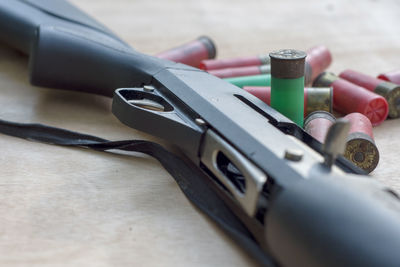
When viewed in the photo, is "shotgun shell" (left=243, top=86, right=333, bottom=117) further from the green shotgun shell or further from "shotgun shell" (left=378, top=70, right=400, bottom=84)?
"shotgun shell" (left=378, top=70, right=400, bottom=84)

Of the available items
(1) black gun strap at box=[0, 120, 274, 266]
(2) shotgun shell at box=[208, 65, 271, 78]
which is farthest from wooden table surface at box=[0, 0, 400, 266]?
(2) shotgun shell at box=[208, 65, 271, 78]

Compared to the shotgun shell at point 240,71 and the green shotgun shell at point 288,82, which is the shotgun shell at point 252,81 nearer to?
the shotgun shell at point 240,71

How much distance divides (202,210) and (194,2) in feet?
4.47

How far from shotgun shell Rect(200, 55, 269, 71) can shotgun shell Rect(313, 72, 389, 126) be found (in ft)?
0.78

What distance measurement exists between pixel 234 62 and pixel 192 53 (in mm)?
118

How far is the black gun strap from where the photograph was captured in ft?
2.71

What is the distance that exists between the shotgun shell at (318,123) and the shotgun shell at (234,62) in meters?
0.40

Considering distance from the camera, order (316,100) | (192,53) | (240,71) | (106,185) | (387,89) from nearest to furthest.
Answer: (106,185), (316,100), (387,89), (240,71), (192,53)

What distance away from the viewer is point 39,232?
0.85 m

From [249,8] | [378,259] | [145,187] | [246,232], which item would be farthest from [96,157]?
[249,8]

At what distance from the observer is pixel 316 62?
4.78 ft

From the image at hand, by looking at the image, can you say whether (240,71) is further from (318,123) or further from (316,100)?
(318,123)

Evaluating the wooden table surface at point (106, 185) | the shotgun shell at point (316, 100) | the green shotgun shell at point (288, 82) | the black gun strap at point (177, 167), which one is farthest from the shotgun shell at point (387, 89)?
the black gun strap at point (177, 167)

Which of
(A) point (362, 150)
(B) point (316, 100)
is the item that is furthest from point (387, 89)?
(A) point (362, 150)
